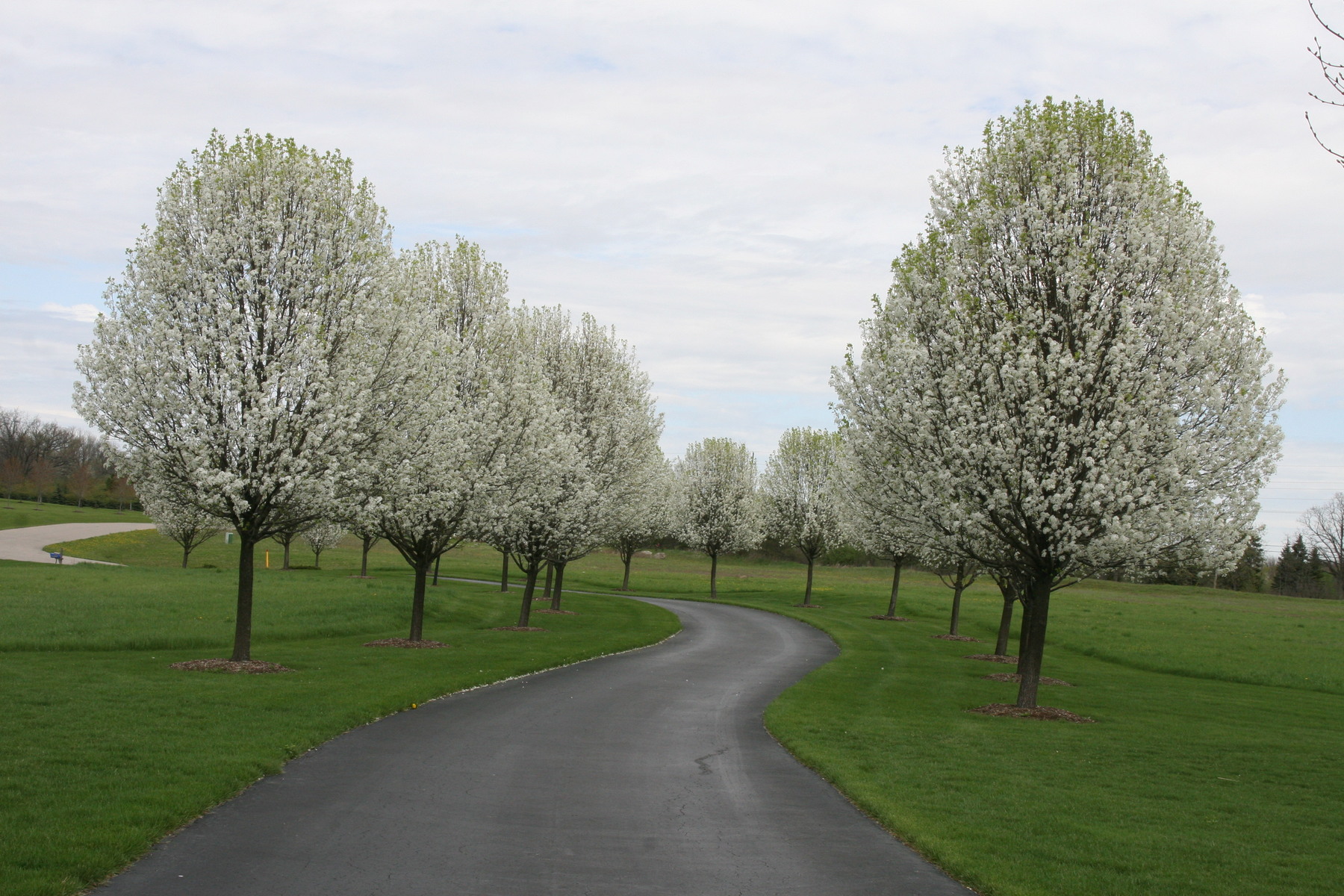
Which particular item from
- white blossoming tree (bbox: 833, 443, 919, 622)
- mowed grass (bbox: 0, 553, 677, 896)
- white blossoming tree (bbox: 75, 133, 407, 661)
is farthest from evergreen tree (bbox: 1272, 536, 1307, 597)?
white blossoming tree (bbox: 75, 133, 407, 661)

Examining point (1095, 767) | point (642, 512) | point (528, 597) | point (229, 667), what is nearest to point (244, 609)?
point (229, 667)

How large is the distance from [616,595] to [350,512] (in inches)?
1392

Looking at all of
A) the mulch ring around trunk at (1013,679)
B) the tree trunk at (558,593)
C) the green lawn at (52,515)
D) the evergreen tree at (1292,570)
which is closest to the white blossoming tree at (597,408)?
the tree trunk at (558,593)

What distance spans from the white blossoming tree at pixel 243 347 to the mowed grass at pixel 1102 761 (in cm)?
1128

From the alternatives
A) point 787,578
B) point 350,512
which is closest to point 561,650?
point 350,512

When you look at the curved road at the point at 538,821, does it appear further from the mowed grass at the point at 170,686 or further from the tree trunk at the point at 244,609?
the tree trunk at the point at 244,609

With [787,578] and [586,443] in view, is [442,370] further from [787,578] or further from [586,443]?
[787,578]

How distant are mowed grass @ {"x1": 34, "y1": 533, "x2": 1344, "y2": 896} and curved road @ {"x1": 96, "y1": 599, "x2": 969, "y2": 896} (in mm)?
919

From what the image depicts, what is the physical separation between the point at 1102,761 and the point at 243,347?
692 inches

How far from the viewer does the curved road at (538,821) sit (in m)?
7.68

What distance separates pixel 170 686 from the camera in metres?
16.5

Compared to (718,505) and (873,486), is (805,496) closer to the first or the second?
(718,505)

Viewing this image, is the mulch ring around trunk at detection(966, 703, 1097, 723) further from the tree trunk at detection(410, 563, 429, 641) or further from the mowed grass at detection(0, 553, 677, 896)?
the tree trunk at detection(410, 563, 429, 641)

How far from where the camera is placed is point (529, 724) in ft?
50.2
